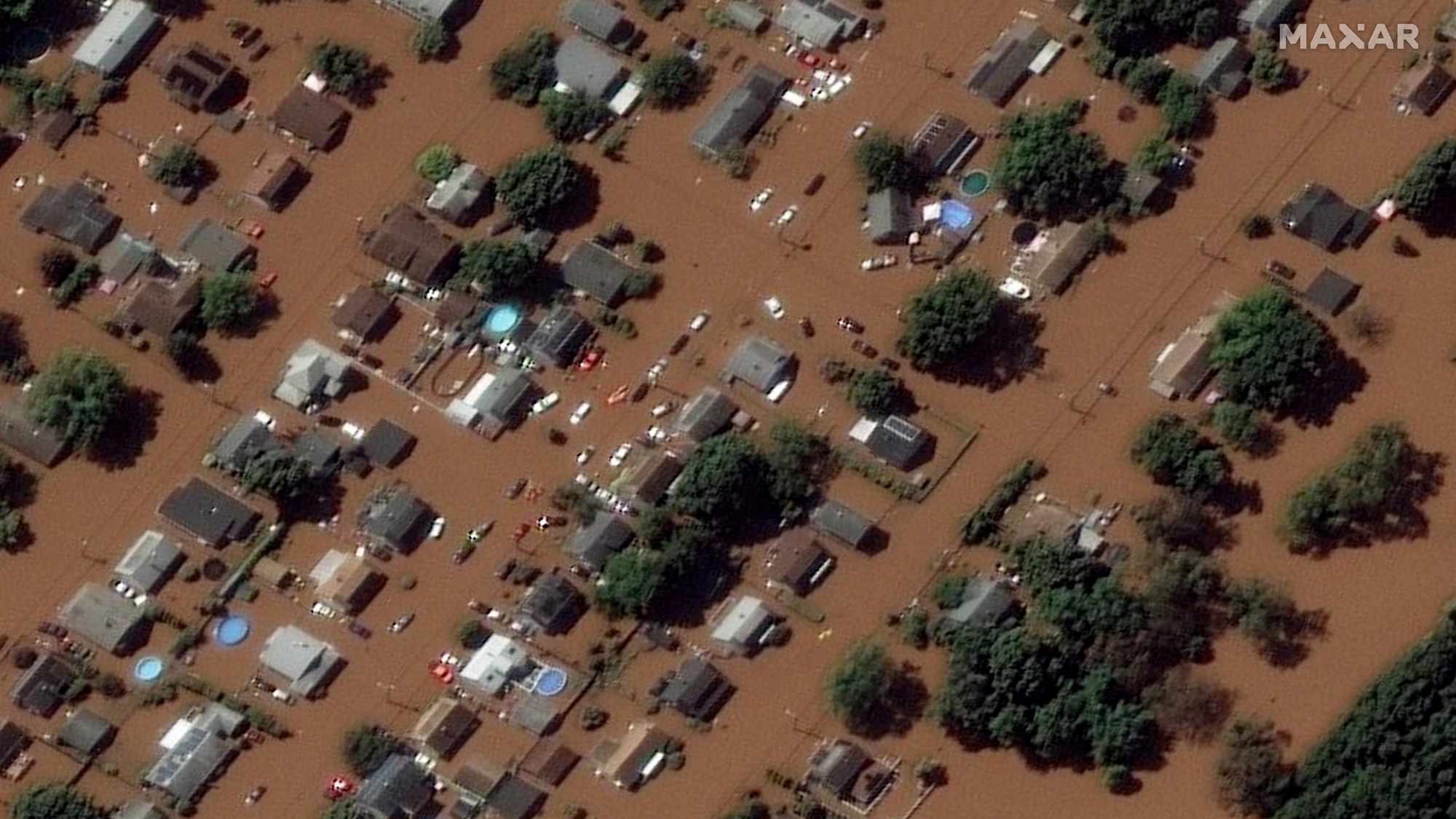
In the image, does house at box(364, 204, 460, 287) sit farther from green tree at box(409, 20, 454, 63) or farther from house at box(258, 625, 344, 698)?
house at box(258, 625, 344, 698)

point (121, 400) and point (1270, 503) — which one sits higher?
point (1270, 503)

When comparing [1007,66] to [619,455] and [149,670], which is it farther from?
[149,670]

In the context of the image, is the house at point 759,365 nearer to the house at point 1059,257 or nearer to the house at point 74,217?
the house at point 1059,257

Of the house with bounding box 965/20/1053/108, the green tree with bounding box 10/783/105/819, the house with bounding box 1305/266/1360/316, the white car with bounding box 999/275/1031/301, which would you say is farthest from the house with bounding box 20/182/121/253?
the house with bounding box 1305/266/1360/316

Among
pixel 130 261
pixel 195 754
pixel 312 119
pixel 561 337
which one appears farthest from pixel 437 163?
pixel 195 754

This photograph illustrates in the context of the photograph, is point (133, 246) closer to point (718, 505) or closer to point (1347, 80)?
point (718, 505)

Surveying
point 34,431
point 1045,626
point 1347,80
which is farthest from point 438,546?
point 1347,80

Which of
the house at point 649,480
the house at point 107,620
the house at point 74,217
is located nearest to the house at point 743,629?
the house at point 649,480

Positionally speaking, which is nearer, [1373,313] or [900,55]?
[1373,313]
